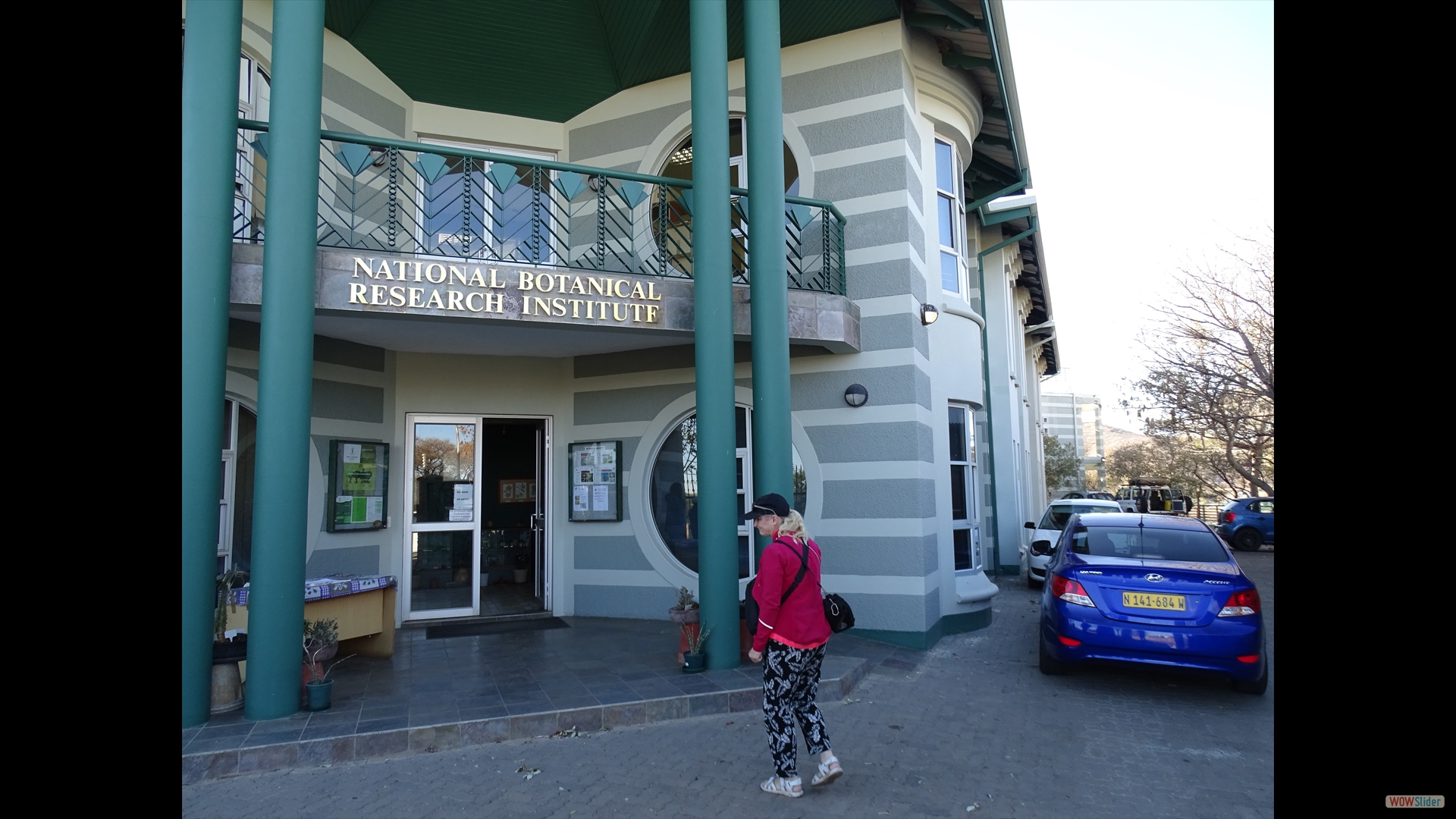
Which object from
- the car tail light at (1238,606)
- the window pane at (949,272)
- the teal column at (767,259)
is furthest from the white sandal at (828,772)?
the window pane at (949,272)

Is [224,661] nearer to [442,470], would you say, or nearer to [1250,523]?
[442,470]

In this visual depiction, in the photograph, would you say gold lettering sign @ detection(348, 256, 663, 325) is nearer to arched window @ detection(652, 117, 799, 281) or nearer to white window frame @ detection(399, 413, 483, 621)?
arched window @ detection(652, 117, 799, 281)

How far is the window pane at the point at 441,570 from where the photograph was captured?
29.9 ft

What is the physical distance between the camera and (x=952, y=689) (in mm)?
6805

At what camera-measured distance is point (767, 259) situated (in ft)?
23.5

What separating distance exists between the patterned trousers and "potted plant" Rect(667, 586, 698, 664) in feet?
7.67

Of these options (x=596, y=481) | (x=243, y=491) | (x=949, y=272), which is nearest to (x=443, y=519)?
(x=596, y=481)

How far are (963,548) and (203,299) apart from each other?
309 inches

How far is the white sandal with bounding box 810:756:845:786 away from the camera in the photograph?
176 inches
